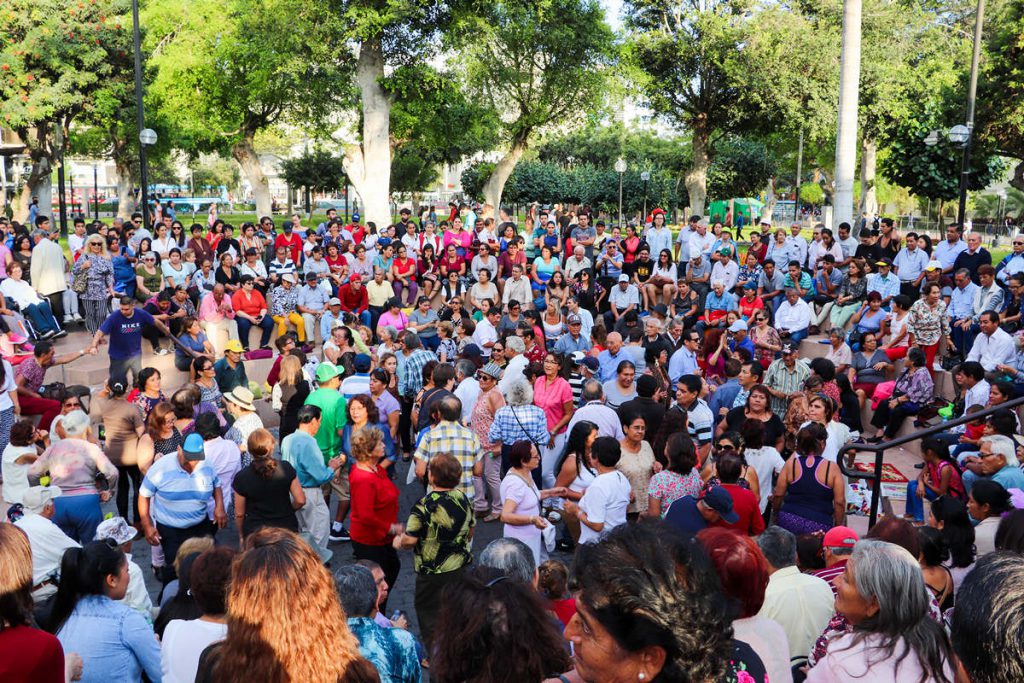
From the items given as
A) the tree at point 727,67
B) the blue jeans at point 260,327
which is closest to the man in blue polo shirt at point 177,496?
the blue jeans at point 260,327

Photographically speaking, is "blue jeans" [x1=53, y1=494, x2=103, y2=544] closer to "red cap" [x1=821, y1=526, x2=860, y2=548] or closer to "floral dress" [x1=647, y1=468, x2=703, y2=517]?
"floral dress" [x1=647, y1=468, x2=703, y2=517]

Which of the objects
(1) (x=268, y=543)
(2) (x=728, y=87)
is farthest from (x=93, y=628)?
(2) (x=728, y=87)

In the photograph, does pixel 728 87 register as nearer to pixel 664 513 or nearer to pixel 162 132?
pixel 162 132

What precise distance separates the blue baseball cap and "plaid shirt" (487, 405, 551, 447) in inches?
101

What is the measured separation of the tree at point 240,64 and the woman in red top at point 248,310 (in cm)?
1126

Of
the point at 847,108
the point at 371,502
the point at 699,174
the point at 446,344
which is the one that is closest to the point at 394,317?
the point at 446,344

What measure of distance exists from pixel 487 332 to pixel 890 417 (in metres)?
5.46

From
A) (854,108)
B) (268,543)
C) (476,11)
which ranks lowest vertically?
(268,543)

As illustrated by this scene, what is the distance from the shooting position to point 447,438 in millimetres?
6930

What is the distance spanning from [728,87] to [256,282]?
85.8 feet

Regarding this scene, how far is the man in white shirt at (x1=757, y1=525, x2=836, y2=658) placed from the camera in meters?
4.33

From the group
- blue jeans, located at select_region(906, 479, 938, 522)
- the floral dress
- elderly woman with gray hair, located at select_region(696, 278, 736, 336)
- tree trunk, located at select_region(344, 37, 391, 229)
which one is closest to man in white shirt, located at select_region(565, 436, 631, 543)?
the floral dress

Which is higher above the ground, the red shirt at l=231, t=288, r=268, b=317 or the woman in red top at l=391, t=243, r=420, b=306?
the woman in red top at l=391, t=243, r=420, b=306

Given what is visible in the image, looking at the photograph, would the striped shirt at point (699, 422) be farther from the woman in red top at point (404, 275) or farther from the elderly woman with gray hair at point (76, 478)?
the woman in red top at point (404, 275)
